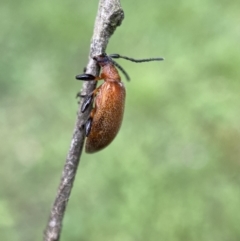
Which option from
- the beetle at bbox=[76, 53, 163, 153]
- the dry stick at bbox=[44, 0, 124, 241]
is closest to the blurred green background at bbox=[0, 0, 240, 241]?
the beetle at bbox=[76, 53, 163, 153]

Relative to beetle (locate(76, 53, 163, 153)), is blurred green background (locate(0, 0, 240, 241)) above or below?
above

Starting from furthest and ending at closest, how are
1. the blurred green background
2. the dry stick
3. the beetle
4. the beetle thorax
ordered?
the blurred green background
the beetle thorax
the beetle
the dry stick

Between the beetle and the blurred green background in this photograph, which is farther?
the blurred green background

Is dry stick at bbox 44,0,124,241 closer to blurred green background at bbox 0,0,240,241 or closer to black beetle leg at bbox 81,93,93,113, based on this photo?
black beetle leg at bbox 81,93,93,113

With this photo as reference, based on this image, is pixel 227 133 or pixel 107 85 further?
pixel 227 133

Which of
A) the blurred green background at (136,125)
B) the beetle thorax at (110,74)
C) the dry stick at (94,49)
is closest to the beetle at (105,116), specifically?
the beetle thorax at (110,74)

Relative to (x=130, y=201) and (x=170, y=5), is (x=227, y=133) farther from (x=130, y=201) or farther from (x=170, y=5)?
(x=170, y=5)

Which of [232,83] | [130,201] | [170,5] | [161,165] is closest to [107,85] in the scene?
[130,201]

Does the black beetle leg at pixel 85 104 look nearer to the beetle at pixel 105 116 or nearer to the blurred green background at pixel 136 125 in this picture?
the beetle at pixel 105 116

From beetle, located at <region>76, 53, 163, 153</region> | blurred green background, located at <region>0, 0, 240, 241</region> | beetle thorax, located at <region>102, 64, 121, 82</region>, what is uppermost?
blurred green background, located at <region>0, 0, 240, 241</region>
